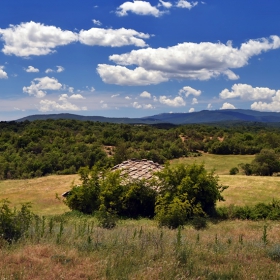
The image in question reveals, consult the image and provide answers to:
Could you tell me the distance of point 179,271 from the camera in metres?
5.80

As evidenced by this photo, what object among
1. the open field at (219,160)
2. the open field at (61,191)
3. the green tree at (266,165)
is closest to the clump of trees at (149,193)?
the open field at (61,191)

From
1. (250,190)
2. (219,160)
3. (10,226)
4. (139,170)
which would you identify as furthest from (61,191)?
(219,160)

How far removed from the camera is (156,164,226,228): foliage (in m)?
16.8

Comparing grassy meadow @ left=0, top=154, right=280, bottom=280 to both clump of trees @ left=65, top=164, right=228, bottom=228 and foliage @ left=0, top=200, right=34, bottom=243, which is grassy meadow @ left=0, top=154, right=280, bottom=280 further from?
clump of trees @ left=65, top=164, right=228, bottom=228

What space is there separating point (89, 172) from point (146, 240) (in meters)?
12.8

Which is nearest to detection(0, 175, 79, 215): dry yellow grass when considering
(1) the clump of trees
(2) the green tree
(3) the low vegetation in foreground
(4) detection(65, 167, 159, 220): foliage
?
(4) detection(65, 167, 159, 220): foliage

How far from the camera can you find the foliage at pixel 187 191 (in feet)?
55.2

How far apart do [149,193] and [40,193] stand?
1484cm

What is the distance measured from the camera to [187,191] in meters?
17.8

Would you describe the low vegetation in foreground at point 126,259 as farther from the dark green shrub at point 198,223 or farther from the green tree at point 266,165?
the green tree at point 266,165

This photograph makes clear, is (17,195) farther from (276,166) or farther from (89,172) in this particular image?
(276,166)

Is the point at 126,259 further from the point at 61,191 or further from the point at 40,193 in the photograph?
the point at 40,193

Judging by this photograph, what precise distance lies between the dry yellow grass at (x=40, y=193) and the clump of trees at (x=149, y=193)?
3.88 m

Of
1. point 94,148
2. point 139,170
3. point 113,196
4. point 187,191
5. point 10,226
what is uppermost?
point 10,226
